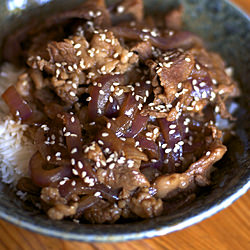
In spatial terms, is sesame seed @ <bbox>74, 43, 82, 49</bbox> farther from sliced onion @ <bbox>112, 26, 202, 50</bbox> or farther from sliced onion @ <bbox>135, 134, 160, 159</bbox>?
sliced onion @ <bbox>135, 134, 160, 159</bbox>

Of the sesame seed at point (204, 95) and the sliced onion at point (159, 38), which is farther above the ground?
the sliced onion at point (159, 38)

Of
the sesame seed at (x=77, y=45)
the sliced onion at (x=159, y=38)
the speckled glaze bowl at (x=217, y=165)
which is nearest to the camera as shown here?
the speckled glaze bowl at (x=217, y=165)

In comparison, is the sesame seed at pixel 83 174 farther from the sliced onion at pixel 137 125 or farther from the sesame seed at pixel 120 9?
the sesame seed at pixel 120 9

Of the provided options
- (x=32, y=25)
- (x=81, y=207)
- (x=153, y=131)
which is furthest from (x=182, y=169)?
(x=32, y=25)

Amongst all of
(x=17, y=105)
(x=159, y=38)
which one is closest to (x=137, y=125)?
(x=159, y=38)

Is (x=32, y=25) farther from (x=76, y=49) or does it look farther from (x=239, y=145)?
(x=239, y=145)

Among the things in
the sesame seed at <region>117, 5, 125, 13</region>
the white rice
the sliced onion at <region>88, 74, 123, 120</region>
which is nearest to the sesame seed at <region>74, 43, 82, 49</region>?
the sliced onion at <region>88, 74, 123, 120</region>

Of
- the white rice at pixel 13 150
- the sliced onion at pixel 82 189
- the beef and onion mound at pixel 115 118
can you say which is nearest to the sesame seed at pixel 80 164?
the beef and onion mound at pixel 115 118
